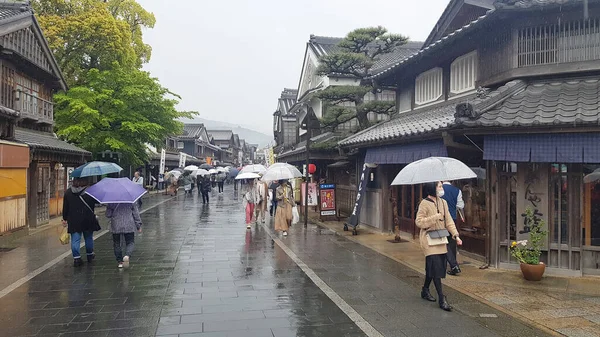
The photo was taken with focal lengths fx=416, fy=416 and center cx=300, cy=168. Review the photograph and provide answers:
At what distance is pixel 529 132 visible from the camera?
8.16 m

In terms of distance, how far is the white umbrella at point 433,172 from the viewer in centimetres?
698

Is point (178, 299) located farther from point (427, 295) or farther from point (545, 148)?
point (545, 148)

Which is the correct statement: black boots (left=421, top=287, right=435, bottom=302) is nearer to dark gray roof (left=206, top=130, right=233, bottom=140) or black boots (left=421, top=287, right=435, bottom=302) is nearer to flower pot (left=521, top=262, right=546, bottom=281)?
flower pot (left=521, top=262, right=546, bottom=281)

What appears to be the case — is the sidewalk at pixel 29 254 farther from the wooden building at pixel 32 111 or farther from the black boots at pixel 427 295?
the black boots at pixel 427 295

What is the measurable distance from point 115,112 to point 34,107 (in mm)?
4023

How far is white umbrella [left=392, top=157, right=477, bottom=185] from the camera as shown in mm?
6984

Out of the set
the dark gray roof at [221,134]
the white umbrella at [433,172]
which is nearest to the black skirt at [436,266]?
the white umbrella at [433,172]

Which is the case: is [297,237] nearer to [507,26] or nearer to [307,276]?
[307,276]

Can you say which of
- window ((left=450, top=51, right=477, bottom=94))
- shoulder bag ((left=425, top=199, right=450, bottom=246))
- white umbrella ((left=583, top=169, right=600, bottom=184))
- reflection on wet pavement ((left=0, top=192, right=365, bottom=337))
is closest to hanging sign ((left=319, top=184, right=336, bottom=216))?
reflection on wet pavement ((left=0, top=192, right=365, bottom=337))

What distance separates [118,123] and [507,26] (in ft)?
63.6

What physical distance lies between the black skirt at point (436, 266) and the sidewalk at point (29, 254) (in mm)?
7596

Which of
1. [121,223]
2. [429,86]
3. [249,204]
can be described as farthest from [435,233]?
[249,204]

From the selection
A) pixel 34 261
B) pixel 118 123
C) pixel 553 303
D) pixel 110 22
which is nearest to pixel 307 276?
pixel 553 303

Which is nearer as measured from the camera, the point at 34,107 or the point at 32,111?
the point at 32,111
